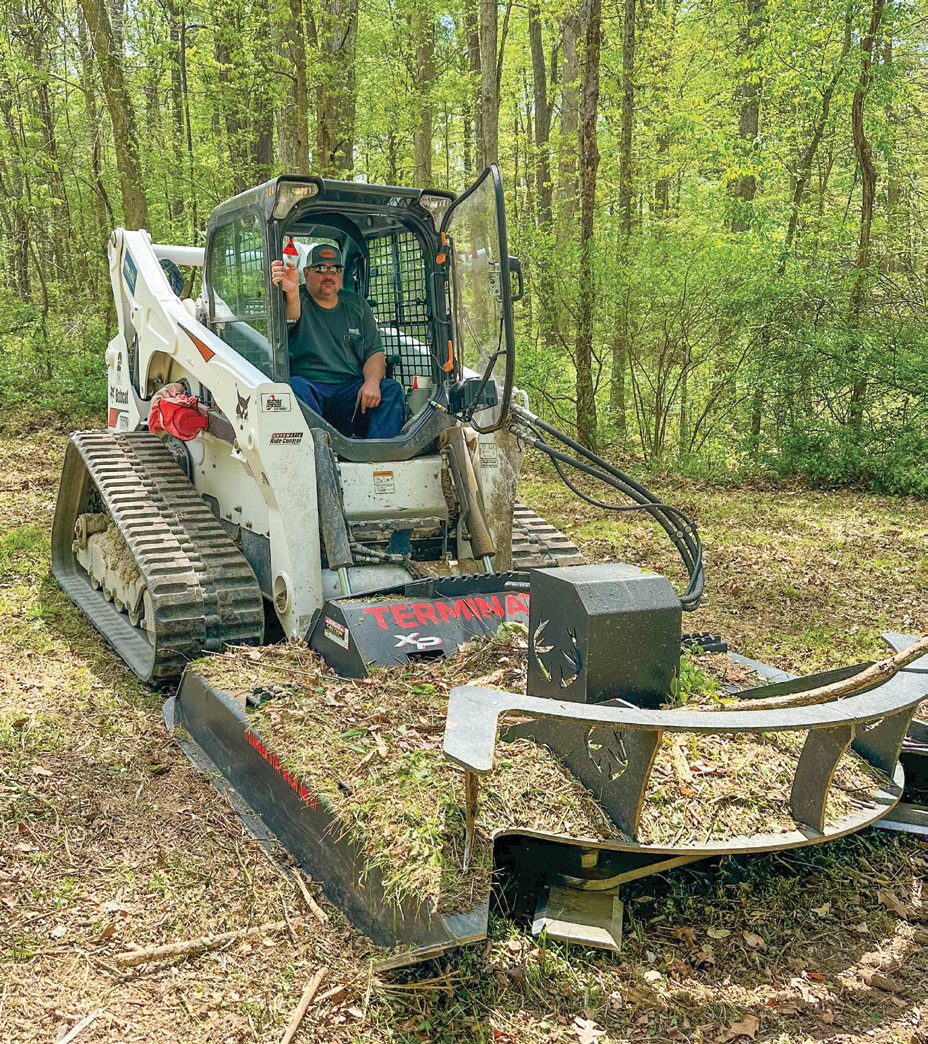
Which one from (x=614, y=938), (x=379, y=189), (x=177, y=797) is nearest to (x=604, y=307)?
(x=379, y=189)

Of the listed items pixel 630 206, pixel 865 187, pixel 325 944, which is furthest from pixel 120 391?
pixel 865 187

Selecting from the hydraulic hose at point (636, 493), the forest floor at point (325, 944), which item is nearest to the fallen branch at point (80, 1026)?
the forest floor at point (325, 944)

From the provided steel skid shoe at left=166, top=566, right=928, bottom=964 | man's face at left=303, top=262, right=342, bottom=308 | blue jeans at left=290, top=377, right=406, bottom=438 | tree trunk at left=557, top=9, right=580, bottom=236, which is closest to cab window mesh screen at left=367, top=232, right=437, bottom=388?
blue jeans at left=290, top=377, right=406, bottom=438

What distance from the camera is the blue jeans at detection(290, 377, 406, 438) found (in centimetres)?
532

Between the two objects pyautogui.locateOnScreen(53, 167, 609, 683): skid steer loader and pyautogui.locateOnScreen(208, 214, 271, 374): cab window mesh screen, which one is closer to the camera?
pyautogui.locateOnScreen(53, 167, 609, 683): skid steer loader

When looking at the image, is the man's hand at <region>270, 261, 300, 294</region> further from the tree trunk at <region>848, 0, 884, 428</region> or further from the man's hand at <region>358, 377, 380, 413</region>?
the tree trunk at <region>848, 0, 884, 428</region>

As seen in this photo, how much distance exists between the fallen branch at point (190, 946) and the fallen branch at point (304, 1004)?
0.30 metres

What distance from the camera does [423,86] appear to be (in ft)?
51.2

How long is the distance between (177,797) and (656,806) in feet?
6.54

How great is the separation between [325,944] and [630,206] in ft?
37.2

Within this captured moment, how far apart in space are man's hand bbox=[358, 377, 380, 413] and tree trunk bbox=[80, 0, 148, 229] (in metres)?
8.50

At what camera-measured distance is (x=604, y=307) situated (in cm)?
1147

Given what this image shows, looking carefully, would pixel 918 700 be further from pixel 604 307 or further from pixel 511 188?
pixel 511 188

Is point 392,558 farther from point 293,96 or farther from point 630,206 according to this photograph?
point 293,96
